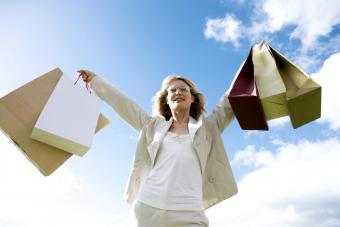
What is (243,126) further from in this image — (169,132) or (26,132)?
(26,132)

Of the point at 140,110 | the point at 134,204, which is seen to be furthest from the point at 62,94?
the point at 134,204

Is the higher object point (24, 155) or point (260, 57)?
point (260, 57)

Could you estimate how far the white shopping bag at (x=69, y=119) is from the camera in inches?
130

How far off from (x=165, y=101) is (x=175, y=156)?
0.93 metres

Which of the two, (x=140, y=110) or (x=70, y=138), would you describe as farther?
(x=140, y=110)

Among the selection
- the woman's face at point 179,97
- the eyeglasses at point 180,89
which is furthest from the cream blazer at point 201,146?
the eyeglasses at point 180,89

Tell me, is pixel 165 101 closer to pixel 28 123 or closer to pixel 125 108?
pixel 125 108

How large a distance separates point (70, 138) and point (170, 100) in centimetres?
98

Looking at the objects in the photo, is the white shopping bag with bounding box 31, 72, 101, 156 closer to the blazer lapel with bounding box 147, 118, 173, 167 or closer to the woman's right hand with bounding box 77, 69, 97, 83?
the woman's right hand with bounding box 77, 69, 97, 83

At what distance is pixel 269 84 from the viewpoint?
128 inches

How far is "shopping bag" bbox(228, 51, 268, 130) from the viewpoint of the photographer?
3207mm

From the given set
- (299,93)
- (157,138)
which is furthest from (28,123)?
(299,93)

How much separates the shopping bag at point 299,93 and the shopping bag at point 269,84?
2.6 inches

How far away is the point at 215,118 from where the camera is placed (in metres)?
3.47
